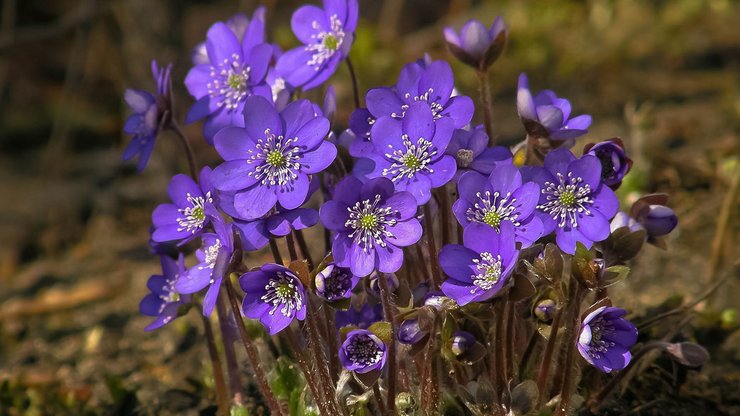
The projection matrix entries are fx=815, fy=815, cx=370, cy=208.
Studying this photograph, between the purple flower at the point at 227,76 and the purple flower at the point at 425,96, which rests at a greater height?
the purple flower at the point at 227,76

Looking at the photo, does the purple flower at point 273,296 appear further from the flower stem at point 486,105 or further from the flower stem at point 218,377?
the flower stem at point 486,105

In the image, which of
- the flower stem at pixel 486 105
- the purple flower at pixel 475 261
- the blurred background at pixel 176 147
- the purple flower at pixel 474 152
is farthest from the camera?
the blurred background at pixel 176 147

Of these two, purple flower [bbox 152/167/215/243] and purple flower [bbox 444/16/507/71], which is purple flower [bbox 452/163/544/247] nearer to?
purple flower [bbox 444/16/507/71]

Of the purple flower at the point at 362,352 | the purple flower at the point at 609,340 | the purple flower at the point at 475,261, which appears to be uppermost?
the purple flower at the point at 475,261

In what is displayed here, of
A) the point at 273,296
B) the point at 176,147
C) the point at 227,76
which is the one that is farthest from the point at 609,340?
the point at 176,147

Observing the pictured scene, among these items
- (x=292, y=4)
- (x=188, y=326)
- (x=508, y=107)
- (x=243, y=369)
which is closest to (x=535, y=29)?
(x=508, y=107)

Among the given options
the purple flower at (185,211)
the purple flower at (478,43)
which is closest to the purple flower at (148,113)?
the purple flower at (185,211)

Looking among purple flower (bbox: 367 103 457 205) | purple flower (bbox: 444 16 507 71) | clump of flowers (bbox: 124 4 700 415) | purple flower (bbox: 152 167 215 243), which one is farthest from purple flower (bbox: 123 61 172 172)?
purple flower (bbox: 444 16 507 71)

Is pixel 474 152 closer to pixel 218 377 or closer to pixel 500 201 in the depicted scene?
pixel 500 201
